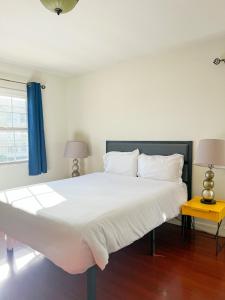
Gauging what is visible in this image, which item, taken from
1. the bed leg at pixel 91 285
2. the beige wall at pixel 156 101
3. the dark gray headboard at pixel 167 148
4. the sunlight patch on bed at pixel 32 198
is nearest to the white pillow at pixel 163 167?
the dark gray headboard at pixel 167 148

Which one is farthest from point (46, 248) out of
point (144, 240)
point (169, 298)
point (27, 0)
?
point (27, 0)

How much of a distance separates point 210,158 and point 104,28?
1.82 metres

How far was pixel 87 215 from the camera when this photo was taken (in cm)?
176

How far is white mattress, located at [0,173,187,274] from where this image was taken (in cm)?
156

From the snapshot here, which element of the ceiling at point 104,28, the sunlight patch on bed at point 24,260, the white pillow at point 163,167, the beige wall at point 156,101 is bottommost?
the sunlight patch on bed at point 24,260

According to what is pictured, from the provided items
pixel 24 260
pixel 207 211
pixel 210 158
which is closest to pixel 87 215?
pixel 24 260

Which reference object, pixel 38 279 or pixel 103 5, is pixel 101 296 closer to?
pixel 38 279

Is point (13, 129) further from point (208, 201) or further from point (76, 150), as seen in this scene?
point (208, 201)

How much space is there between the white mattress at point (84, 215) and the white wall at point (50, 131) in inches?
51.8

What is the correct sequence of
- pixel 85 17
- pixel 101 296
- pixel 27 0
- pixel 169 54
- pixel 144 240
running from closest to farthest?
pixel 101 296
pixel 27 0
pixel 85 17
pixel 144 240
pixel 169 54

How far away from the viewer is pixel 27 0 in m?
1.98

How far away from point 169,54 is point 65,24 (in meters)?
1.52

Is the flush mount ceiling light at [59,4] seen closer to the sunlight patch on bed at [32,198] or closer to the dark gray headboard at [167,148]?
the sunlight patch on bed at [32,198]

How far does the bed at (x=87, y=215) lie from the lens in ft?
5.14
